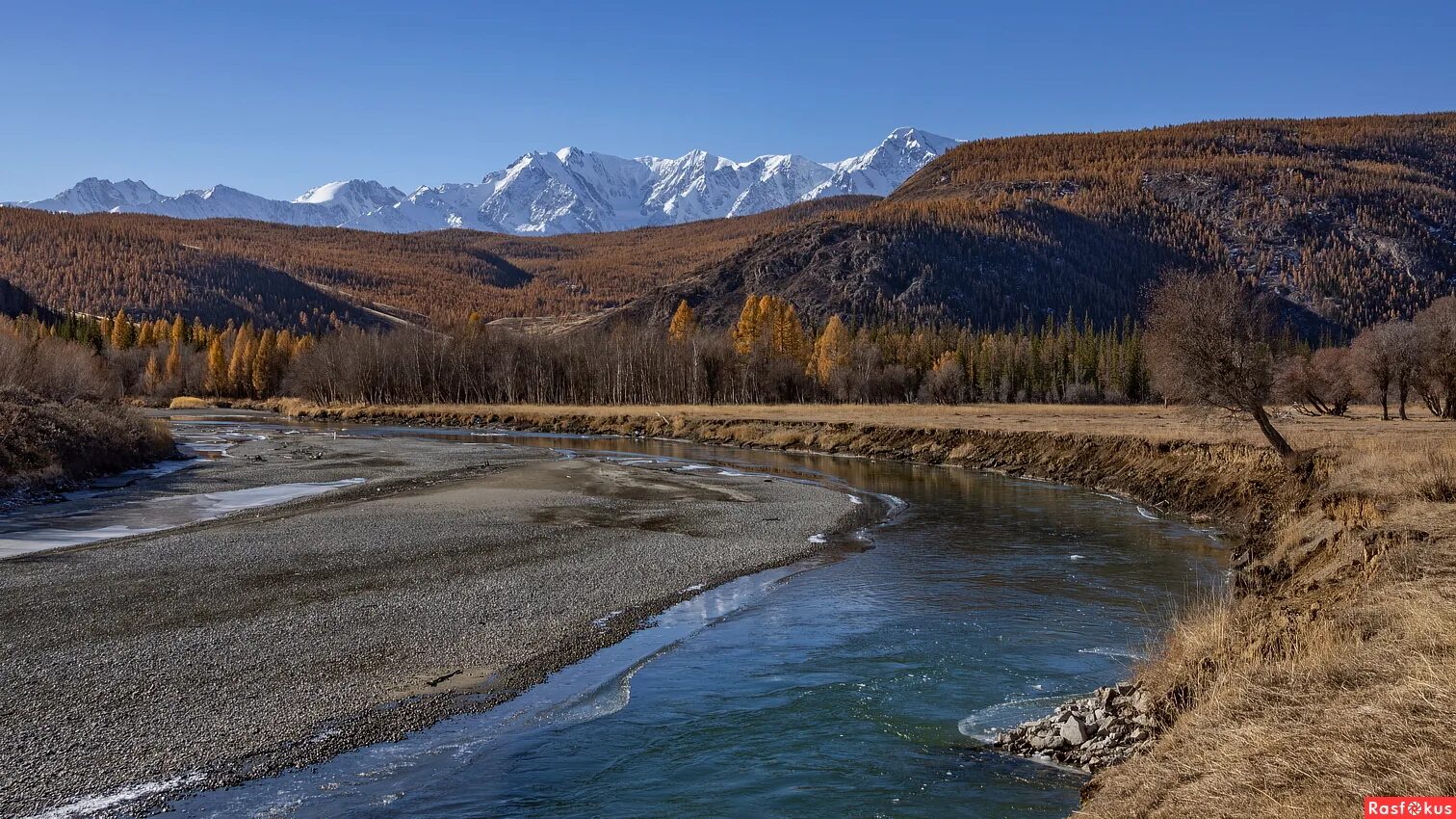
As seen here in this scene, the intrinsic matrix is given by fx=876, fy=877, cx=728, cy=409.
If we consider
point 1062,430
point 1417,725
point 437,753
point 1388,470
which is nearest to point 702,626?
point 437,753

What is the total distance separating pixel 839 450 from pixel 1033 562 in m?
39.9

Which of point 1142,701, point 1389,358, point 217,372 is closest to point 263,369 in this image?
point 217,372

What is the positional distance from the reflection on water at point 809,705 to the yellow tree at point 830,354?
95095 mm

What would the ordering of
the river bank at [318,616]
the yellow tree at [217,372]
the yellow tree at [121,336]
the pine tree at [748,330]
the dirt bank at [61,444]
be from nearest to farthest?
1. the river bank at [318,616]
2. the dirt bank at [61,444]
3. the pine tree at [748,330]
4. the yellow tree at [217,372]
5. the yellow tree at [121,336]

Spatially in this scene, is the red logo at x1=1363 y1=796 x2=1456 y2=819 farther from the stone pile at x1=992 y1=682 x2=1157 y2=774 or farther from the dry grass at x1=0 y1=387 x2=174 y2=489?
the dry grass at x1=0 y1=387 x2=174 y2=489

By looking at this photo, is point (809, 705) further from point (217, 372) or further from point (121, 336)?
point (121, 336)

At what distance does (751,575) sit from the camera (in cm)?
2383

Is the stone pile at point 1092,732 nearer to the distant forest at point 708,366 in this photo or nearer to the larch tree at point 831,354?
the distant forest at point 708,366

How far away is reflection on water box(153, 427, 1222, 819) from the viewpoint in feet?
34.8

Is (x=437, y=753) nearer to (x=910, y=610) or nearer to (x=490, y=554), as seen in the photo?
(x=910, y=610)

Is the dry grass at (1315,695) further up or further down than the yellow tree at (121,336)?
further down

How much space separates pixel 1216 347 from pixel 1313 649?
2360cm

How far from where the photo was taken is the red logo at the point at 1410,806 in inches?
243

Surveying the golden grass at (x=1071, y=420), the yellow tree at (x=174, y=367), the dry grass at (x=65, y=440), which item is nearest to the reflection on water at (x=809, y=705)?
the golden grass at (x=1071, y=420)
